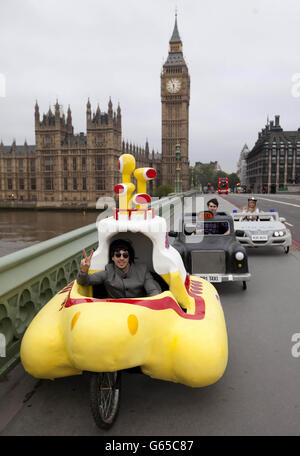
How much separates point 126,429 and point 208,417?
715 millimetres

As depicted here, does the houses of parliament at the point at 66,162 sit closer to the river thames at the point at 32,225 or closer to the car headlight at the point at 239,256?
the river thames at the point at 32,225

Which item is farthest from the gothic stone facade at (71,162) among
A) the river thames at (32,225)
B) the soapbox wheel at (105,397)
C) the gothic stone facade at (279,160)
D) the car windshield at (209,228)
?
the soapbox wheel at (105,397)

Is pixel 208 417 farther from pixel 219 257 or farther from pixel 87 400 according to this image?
pixel 219 257

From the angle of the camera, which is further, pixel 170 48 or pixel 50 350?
pixel 170 48

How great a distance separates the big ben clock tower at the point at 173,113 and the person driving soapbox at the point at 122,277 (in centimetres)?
12674

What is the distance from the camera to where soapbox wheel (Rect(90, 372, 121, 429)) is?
300 centimetres

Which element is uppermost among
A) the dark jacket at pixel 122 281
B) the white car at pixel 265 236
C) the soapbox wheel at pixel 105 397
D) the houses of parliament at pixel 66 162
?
the houses of parliament at pixel 66 162

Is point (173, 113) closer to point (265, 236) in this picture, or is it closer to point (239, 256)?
point (265, 236)

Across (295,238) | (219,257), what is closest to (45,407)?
(219,257)

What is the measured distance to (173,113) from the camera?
429ft

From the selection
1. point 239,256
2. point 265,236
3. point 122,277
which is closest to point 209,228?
point 239,256

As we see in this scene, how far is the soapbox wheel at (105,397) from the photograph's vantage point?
300 cm

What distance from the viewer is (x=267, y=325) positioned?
17.7 feet

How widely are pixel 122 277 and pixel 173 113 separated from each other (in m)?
133
